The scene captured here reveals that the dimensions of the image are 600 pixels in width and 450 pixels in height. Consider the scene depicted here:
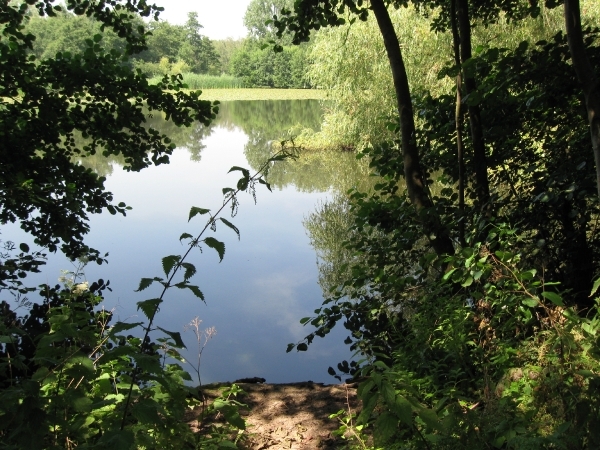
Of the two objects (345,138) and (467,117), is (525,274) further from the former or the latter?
(345,138)

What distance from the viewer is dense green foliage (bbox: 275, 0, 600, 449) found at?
1975 mm

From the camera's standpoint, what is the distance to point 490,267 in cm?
281

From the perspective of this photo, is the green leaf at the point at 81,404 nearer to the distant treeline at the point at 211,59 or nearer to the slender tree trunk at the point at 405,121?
the slender tree trunk at the point at 405,121

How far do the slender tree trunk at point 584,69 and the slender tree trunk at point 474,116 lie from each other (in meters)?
1.26

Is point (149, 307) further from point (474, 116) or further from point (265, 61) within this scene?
point (265, 61)

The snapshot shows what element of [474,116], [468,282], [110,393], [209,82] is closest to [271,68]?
[209,82]

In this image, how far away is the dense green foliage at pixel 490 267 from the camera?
197cm

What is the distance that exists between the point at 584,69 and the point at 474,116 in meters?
1.39

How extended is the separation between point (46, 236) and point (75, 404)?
336cm

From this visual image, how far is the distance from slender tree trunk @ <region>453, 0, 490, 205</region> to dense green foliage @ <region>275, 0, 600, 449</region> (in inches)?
0.4

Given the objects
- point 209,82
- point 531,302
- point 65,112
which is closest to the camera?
point 531,302

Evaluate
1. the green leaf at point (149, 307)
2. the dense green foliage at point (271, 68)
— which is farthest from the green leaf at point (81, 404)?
the dense green foliage at point (271, 68)

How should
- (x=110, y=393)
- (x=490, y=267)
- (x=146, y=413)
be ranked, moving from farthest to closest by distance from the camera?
(x=490, y=267) < (x=110, y=393) < (x=146, y=413)

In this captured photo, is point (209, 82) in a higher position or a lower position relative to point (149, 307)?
higher
